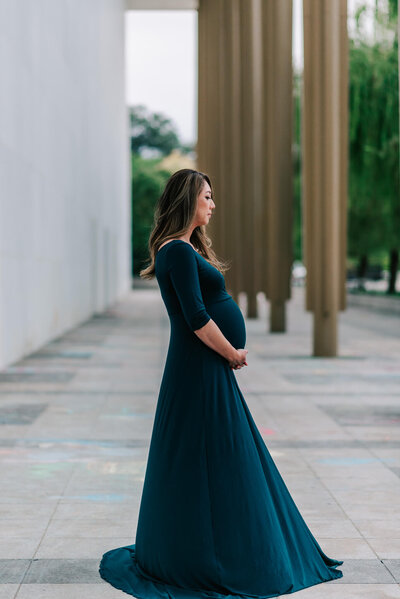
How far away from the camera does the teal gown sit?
3.97 metres

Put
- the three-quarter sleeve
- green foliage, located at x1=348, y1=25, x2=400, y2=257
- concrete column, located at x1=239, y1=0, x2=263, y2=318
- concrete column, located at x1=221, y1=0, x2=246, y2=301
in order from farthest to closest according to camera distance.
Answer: concrete column, located at x1=221, y1=0, x2=246, y2=301, concrete column, located at x1=239, y1=0, x2=263, y2=318, green foliage, located at x1=348, y1=25, x2=400, y2=257, the three-quarter sleeve

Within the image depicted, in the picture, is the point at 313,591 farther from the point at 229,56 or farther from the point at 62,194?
the point at 229,56

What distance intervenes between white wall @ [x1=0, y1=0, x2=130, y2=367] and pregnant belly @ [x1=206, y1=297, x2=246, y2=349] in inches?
396

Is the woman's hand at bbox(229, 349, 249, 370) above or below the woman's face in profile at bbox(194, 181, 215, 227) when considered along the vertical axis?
below

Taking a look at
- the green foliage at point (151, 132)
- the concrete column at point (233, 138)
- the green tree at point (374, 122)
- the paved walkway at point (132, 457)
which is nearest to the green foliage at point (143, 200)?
the green foliage at point (151, 132)

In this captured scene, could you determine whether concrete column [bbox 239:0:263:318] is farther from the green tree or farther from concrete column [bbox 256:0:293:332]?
concrete column [bbox 256:0:293:332]

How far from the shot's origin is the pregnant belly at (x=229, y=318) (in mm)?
4125

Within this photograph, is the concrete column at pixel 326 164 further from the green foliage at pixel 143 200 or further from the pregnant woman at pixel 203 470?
the green foliage at pixel 143 200

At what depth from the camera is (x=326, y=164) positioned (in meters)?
14.8

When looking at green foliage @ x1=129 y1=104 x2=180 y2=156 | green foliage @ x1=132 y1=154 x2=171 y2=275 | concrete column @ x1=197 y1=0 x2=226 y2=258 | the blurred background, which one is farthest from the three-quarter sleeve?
green foliage @ x1=129 y1=104 x2=180 y2=156

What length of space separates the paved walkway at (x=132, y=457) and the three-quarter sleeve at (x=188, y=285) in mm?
1264

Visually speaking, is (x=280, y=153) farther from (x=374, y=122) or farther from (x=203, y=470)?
(x=203, y=470)

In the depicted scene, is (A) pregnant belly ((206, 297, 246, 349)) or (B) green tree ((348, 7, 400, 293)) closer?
(A) pregnant belly ((206, 297, 246, 349))

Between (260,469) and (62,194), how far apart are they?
17.5 metres
